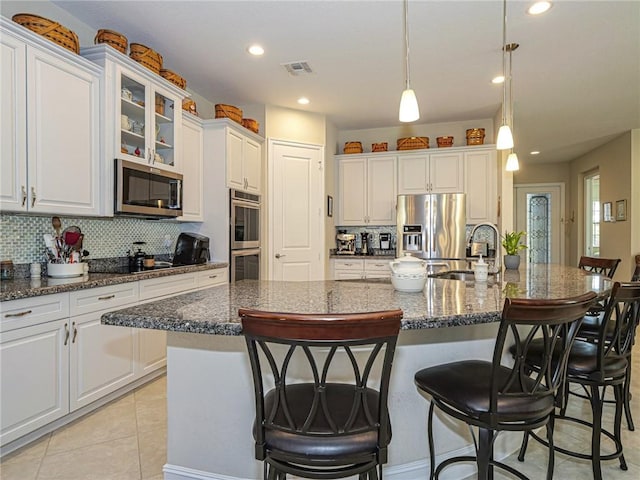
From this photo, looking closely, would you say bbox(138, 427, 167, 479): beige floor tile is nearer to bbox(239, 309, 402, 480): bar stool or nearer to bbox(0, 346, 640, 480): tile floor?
bbox(0, 346, 640, 480): tile floor

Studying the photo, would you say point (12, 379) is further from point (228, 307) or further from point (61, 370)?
point (228, 307)

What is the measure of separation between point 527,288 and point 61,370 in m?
2.74

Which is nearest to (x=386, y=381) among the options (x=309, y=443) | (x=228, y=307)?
(x=309, y=443)

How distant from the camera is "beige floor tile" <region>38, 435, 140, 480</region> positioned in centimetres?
192

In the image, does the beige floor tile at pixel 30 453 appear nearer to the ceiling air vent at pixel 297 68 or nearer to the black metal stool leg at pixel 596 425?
the black metal stool leg at pixel 596 425

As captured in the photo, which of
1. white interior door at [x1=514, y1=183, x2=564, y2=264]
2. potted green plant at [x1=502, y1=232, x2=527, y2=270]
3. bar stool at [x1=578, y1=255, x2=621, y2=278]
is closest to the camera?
potted green plant at [x1=502, y1=232, x2=527, y2=270]

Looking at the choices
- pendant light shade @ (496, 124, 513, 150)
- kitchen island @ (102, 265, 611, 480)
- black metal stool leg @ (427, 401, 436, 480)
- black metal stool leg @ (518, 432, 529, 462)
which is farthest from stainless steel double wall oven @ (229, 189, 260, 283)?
black metal stool leg @ (518, 432, 529, 462)

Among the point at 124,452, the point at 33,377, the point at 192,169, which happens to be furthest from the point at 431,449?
the point at 192,169

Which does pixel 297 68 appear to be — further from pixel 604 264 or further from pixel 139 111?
pixel 604 264

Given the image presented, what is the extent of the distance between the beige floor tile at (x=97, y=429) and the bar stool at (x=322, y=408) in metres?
1.62

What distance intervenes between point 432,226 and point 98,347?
3.97 meters

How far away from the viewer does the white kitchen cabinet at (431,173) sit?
519cm

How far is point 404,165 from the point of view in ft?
17.8

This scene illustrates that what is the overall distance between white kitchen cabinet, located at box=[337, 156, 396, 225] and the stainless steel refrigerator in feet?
1.13
